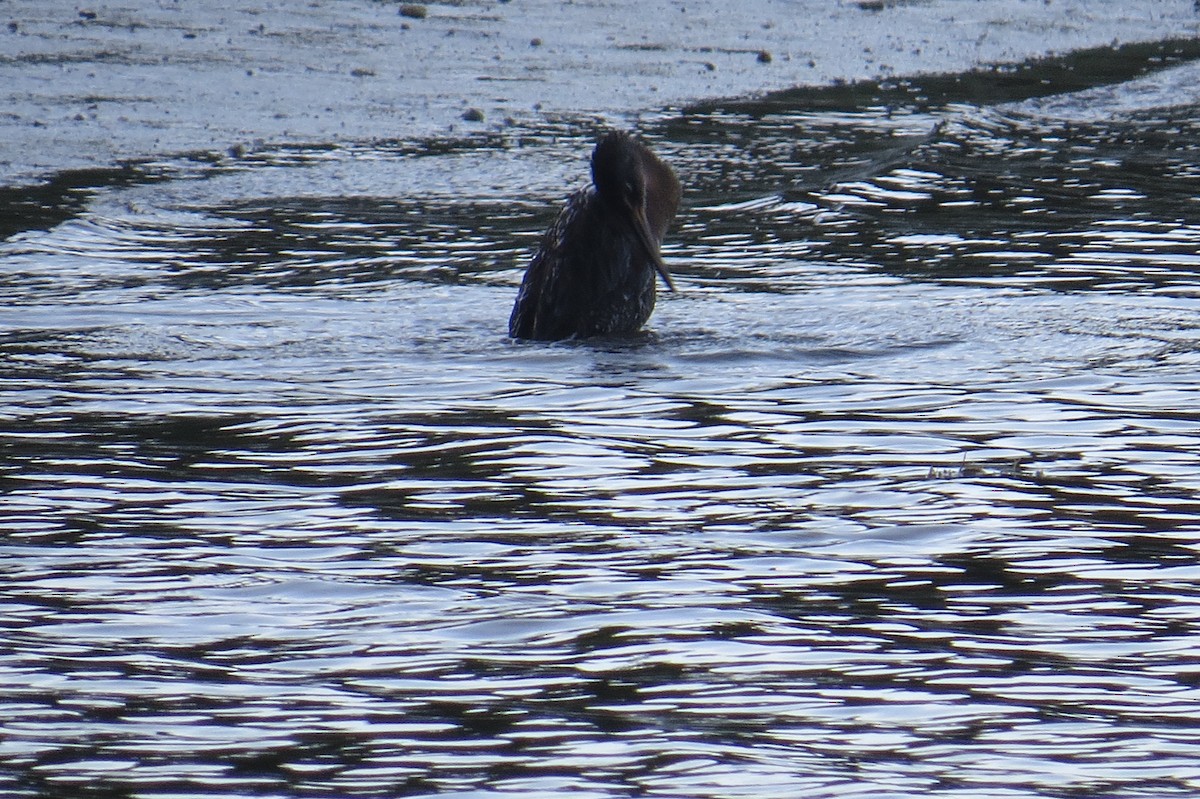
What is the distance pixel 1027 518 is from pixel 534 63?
1140cm

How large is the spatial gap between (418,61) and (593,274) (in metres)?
8.40

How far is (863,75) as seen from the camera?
54.7 feet

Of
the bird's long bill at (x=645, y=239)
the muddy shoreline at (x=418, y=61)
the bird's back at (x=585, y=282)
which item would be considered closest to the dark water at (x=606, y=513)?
the bird's back at (x=585, y=282)

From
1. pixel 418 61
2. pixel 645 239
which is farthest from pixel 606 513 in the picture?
pixel 418 61

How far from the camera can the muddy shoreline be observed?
1348cm

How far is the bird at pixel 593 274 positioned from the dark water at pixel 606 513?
7.8 inches

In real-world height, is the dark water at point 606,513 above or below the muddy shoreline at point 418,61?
below

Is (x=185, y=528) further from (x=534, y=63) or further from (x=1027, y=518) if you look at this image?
(x=534, y=63)

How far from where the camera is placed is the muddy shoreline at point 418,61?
44.2ft

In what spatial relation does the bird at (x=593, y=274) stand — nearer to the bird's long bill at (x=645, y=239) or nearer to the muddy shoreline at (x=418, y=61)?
the bird's long bill at (x=645, y=239)

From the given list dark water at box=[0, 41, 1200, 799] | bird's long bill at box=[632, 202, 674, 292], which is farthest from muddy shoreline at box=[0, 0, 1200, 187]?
bird's long bill at box=[632, 202, 674, 292]

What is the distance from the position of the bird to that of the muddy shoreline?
4916mm

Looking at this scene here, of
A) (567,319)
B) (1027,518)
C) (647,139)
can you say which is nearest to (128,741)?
(1027,518)

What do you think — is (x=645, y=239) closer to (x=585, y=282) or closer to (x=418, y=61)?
(x=585, y=282)
